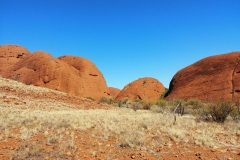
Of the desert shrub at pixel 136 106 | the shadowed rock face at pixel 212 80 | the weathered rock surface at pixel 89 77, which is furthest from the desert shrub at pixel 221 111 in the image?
the weathered rock surface at pixel 89 77

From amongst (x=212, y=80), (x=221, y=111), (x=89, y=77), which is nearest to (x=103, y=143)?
(x=221, y=111)

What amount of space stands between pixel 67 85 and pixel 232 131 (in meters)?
43.3

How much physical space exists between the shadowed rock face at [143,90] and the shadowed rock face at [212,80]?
27.1ft

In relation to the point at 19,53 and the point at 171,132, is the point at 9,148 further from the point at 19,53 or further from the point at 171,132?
the point at 19,53

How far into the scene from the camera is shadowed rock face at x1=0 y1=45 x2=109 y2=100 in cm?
Answer: 4722

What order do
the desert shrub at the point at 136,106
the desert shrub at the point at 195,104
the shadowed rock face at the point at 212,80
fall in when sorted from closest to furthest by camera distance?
the desert shrub at the point at 136,106 → the desert shrub at the point at 195,104 → the shadowed rock face at the point at 212,80

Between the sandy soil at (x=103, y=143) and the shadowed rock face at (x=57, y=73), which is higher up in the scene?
the shadowed rock face at (x=57, y=73)

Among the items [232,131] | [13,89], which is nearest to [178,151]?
[232,131]

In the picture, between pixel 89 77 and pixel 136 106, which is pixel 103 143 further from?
pixel 89 77

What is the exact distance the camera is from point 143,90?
55250 millimetres

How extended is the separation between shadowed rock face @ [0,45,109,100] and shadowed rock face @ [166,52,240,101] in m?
22.5

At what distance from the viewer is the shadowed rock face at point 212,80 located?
3528 cm

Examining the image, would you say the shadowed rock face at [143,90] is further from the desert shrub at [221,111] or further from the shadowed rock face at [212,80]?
the desert shrub at [221,111]

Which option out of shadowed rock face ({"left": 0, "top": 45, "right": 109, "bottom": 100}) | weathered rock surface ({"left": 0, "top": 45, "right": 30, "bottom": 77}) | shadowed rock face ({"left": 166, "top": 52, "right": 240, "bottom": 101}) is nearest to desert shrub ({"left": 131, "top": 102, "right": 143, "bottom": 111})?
shadowed rock face ({"left": 166, "top": 52, "right": 240, "bottom": 101})
